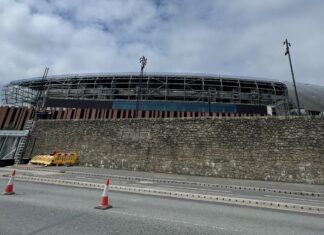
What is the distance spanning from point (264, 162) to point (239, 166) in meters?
1.62

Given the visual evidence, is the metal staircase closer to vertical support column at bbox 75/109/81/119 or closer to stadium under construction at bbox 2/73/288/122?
stadium under construction at bbox 2/73/288/122

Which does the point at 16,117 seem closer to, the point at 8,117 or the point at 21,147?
the point at 8,117

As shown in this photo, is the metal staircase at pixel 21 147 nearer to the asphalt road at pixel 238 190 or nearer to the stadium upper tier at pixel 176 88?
the asphalt road at pixel 238 190

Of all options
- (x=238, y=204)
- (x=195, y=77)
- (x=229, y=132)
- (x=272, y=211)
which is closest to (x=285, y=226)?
(x=272, y=211)

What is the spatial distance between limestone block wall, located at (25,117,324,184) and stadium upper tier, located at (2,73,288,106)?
22015 millimetres

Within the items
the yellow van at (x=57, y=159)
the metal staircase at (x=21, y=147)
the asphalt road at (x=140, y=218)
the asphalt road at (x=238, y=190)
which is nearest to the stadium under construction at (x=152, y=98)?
the metal staircase at (x=21, y=147)

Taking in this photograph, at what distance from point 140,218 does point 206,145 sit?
1502 centimetres

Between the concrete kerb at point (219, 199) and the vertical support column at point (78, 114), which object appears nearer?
the concrete kerb at point (219, 199)

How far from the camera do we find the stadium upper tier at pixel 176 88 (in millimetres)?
49625

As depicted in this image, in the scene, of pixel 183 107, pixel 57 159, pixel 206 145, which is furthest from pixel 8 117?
pixel 206 145

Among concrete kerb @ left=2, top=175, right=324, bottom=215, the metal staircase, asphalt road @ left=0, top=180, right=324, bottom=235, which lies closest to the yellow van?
the metal staircase

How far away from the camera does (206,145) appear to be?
21531 mm

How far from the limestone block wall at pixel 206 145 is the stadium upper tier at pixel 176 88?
2202 centimetres

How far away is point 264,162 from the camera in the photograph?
19.4 meters
